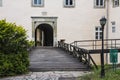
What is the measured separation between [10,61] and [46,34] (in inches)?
1063

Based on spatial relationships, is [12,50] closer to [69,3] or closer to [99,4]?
[69,3]

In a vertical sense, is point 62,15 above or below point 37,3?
below

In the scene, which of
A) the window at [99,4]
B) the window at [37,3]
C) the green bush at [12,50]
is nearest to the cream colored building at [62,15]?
the window at [37,3]

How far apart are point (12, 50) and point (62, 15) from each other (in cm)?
1958

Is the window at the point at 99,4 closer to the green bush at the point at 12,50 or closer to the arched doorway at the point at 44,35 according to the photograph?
the arched doorway at the point at 44,35

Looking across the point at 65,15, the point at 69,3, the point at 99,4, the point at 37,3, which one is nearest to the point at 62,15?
the point at 65,15

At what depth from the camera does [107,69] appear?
15945 millimetres

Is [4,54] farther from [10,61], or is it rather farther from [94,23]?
[94,23]

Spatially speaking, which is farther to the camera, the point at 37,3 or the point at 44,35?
the point at 44,35

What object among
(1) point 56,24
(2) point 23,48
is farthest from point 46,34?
(2) point 23,48

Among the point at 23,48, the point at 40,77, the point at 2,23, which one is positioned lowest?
the point at 40,77

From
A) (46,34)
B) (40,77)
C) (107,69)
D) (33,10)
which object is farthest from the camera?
(46,34)

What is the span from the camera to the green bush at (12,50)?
15711 millimetres

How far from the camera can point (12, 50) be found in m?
16.2
